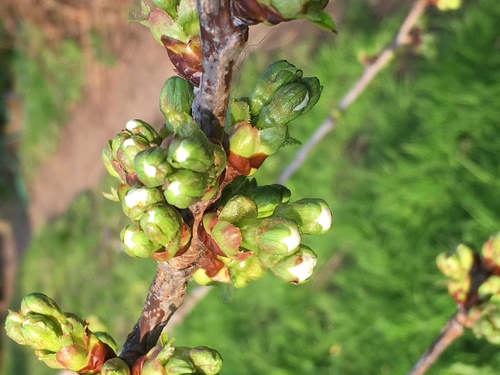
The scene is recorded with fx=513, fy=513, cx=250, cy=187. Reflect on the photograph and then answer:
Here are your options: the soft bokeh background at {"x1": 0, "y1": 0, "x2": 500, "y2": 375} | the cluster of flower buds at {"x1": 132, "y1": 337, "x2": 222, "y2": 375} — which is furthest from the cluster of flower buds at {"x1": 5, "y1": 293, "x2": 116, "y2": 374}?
the soft bokeh background at {"x1": 0, "y1": 0, "x2": 500, "y2": 375}

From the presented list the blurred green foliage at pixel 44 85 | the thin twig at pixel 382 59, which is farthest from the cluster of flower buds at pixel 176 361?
the blurred green foliage at pixel 44 85

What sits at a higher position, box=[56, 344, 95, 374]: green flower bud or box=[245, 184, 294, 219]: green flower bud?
box=[245, 184, 294, 219]: green flower bud

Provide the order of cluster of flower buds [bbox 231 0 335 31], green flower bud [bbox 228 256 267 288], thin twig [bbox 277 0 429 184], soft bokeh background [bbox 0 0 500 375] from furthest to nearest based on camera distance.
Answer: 1. soft bokeh background [bbox 0 0 500 375]
2. thin twig [bbox 277 0 429 184]
3. green flower bud [bbox 228 256 267 288]
4. cluster of flower buds [bbox 231 0 335 31]

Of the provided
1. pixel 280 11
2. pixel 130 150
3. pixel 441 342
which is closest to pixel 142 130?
pixel 130 150

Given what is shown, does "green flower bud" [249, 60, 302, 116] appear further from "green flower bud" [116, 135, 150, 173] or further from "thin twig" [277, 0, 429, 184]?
"thin twig" [277, 0, 429, 184]

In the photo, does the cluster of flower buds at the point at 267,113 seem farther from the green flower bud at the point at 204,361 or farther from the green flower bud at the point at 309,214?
the green flower bud at the point at 204,361

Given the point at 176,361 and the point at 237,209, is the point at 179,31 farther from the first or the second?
the point at 176,361
